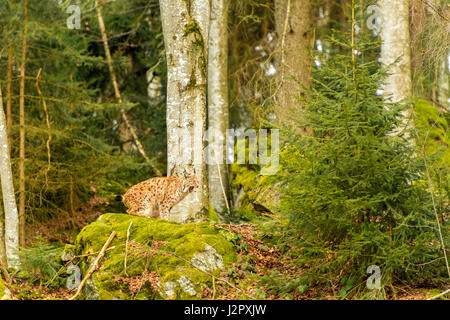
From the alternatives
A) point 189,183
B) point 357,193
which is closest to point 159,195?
point 189,183

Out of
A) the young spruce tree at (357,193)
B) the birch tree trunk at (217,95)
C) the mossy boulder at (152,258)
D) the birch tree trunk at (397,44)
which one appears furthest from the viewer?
the birch tree trunk at (217,95)

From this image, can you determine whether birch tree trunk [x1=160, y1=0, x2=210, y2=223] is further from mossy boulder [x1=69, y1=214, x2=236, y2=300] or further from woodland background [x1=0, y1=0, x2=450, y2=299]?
mossy boulder [x1=69, y1=214, x2=236, y2=300]

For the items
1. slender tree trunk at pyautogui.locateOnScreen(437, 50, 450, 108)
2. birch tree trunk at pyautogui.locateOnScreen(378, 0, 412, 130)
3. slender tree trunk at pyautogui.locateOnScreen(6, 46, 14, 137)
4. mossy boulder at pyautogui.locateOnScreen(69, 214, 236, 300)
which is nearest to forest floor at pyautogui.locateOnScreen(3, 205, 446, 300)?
mossy boulder at pyautogui.locateOnScreen(69, 214, 236, 300)

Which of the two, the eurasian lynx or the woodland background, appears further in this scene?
the eurasian lynx

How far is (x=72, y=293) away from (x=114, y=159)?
6.07 meters

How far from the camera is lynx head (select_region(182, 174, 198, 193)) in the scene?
8.06 m

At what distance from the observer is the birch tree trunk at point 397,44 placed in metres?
10.1

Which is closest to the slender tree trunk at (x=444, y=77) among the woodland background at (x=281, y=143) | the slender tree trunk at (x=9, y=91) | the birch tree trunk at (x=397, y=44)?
the woodland background at (x=281, y=143)

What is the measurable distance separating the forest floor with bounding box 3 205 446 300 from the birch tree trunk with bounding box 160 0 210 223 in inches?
35.7

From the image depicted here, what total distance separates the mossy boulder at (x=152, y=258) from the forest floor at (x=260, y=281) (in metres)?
0.20

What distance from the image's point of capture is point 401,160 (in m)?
6.04

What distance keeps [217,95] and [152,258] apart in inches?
304

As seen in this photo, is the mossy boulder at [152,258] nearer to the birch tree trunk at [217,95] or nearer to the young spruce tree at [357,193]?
the young spruce tree at [357,193]

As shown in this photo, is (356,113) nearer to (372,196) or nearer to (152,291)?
(372,196)
